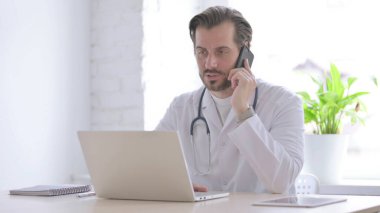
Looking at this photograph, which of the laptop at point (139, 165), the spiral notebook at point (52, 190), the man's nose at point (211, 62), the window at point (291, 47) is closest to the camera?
the laptop at point (139, 165)

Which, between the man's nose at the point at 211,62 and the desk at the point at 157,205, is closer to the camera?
the desk at the point at 157,205

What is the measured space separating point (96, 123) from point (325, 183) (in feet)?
3.99

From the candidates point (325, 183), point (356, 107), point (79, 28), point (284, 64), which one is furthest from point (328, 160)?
point (79, 28)

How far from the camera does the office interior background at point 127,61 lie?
11.6ft

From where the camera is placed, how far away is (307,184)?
295 centimetres

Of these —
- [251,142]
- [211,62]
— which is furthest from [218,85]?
[251,142]

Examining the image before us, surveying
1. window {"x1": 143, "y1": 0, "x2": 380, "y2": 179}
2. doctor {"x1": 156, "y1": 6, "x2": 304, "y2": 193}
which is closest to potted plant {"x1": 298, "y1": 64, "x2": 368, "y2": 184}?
window {"x1": 143, "y1": 0, "x2": 380, "y2": 179}

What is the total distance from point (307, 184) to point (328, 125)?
0.60 metres

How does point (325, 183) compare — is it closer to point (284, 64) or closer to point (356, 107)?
point (356, 107)

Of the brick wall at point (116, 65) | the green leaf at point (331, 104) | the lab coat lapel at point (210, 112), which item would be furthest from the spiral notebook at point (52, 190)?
the green leaf at point (331, 104)

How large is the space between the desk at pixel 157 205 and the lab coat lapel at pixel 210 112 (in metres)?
0.66

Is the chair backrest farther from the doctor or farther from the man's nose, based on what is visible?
the man's nose

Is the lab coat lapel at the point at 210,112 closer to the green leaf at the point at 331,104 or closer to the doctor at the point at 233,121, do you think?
the doctor at the point at 233,121

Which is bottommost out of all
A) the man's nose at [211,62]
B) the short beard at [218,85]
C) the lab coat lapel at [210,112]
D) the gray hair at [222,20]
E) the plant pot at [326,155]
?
the plant pot at [326,155]
